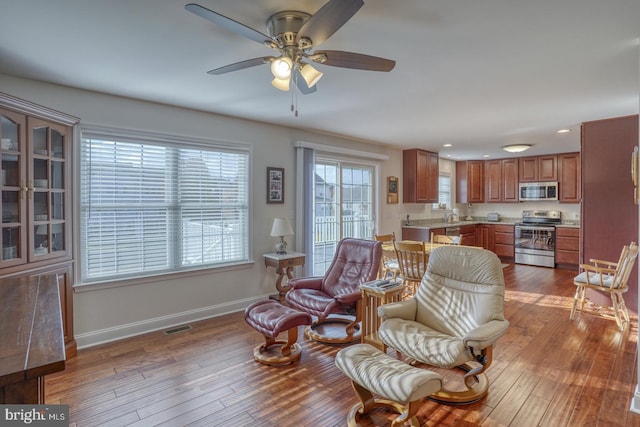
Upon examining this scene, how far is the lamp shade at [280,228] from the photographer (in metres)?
4.20

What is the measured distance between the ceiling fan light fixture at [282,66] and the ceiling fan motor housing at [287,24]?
0.26 ft

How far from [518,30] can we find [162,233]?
144 inches

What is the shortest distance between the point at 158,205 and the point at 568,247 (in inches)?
290

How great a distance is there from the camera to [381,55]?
240cm

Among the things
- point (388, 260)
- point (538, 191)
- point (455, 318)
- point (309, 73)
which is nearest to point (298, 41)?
point (309, 73)

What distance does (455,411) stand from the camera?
7.20 feet

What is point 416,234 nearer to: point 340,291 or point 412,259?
point 412,259

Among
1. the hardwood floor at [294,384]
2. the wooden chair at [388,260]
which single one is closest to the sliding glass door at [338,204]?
the wooden chair at [388,260]

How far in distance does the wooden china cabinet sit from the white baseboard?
0.19m

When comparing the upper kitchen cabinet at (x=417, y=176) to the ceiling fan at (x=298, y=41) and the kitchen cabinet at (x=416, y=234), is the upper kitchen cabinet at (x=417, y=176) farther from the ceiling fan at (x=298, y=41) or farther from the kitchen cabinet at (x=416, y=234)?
the ceiling fan at (x=298, y=41)

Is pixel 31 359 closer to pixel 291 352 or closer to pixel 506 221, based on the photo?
pixel 291 352

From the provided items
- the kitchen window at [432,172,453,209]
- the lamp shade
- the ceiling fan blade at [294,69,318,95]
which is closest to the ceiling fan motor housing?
the ceiling fan blade at [294,69,318,95]

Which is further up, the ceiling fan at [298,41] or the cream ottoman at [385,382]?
the ceiling fan at [298,41]

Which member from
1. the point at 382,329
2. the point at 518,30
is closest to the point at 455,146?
the point at 518,30
